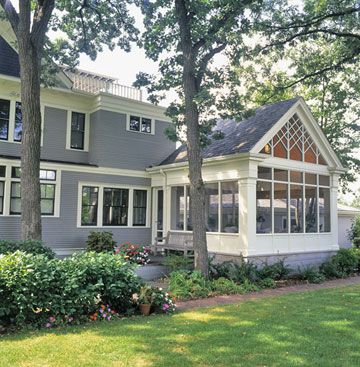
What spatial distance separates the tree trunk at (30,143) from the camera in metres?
10.7

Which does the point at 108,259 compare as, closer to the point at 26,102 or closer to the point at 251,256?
the point at 26,102

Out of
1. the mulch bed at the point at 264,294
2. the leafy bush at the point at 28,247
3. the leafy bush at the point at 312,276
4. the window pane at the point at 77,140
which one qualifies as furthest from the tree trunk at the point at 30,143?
the leafy bush at the point at 312,276

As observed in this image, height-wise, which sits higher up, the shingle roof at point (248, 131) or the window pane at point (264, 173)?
the shingle roof at point (248, 131)

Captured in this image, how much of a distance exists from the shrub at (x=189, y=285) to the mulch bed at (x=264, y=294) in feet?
1.05

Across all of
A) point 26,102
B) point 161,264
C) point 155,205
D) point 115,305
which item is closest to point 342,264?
point 161,264

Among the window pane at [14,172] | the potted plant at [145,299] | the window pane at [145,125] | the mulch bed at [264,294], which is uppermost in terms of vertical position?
the window pane at [145,125]

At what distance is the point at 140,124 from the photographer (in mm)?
18531

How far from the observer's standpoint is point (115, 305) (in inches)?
313

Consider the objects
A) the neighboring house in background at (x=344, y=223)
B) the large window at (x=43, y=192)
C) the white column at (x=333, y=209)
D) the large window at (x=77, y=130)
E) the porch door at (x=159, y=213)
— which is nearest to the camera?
the large window at (x=43, y=192)

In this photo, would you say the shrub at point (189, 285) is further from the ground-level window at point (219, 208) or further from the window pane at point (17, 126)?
the window pane at point (17, 126)

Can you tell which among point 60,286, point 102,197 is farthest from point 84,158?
point 60,286

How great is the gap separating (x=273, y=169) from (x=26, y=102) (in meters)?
8.63

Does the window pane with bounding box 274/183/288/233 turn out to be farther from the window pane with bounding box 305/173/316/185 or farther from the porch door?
the porch door

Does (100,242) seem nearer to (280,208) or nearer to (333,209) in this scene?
(280,208)
